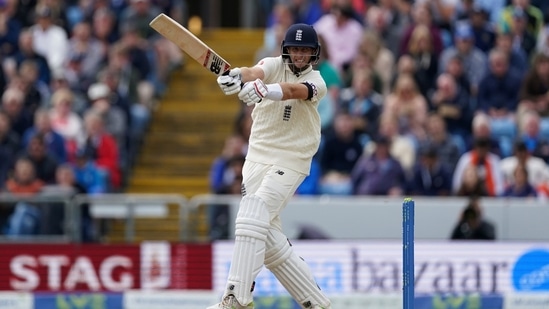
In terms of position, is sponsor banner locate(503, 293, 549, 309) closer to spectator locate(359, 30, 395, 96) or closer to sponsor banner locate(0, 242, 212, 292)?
sponsor banner locate(0, 242, 212, 292)

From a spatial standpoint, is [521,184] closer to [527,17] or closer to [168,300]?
[527,17]

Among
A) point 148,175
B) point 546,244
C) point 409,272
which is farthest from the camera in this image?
point 148,175

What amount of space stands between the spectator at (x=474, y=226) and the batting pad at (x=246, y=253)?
196 inches

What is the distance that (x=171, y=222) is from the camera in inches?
574

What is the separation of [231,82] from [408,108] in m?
6.98

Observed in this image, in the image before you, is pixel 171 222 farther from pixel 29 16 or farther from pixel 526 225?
pixel 29 16

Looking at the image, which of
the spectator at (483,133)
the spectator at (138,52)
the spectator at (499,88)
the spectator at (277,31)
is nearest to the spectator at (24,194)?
the spectator at (138,52)

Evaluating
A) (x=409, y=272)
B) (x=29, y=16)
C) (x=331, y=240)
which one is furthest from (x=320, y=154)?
(x=409, y=272)

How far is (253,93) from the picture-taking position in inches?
→ 354

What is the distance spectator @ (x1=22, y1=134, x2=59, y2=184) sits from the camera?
15.5 metres

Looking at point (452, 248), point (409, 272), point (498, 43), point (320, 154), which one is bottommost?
point (409, 272)

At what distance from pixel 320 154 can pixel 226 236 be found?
1.76 meters

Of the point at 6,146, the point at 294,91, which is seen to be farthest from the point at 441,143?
the point at 294,91

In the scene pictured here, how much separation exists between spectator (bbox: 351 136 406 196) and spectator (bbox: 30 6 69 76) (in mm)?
4886
